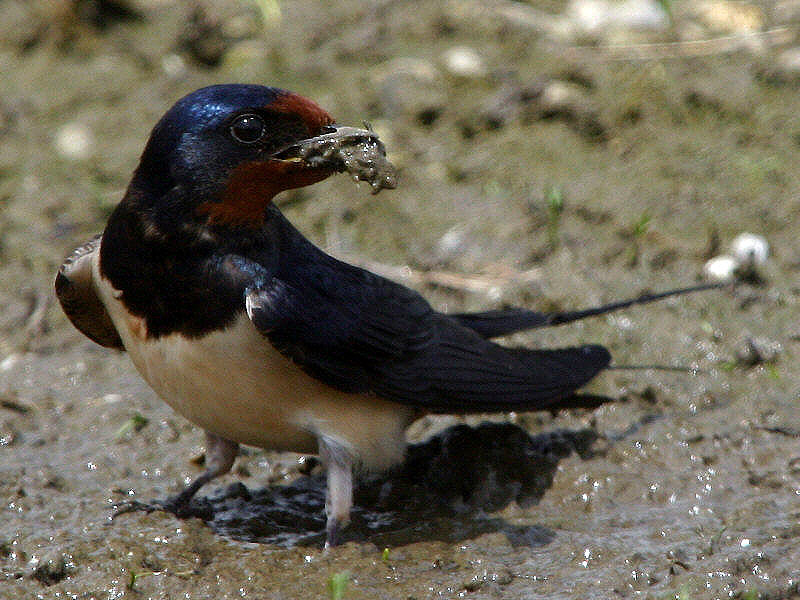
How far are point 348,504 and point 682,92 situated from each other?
10.4ft

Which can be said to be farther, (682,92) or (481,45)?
(481,45)

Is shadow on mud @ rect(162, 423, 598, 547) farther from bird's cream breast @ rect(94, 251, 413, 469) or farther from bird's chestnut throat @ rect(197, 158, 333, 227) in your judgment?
bird's chestnut throat @ rect(197, 158, 333, 227)

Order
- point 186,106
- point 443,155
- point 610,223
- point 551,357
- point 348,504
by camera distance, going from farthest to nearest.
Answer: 1. point 443,155
2. point 610,223
3. point 551,357
4. point 348,504
5. point 186,106

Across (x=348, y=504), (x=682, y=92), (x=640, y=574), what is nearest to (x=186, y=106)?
(x=348, y=504)

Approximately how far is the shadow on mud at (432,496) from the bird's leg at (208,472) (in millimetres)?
58

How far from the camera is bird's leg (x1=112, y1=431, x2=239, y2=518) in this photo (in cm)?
392

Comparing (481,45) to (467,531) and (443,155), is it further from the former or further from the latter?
(467,531)

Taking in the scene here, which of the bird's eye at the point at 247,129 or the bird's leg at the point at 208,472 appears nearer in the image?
the bird's eye at the point at 247,129

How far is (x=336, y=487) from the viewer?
3660mm

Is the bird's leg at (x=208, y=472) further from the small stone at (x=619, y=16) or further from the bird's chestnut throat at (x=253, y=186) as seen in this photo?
the small stone at (x=619, y=16)

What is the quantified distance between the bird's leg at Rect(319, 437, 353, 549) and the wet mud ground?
7cm

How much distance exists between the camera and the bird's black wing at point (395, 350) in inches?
137

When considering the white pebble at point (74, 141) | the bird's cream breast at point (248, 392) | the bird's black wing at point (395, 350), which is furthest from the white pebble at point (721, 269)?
the white pebble at point (74, 141)

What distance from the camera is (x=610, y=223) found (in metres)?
5.37
